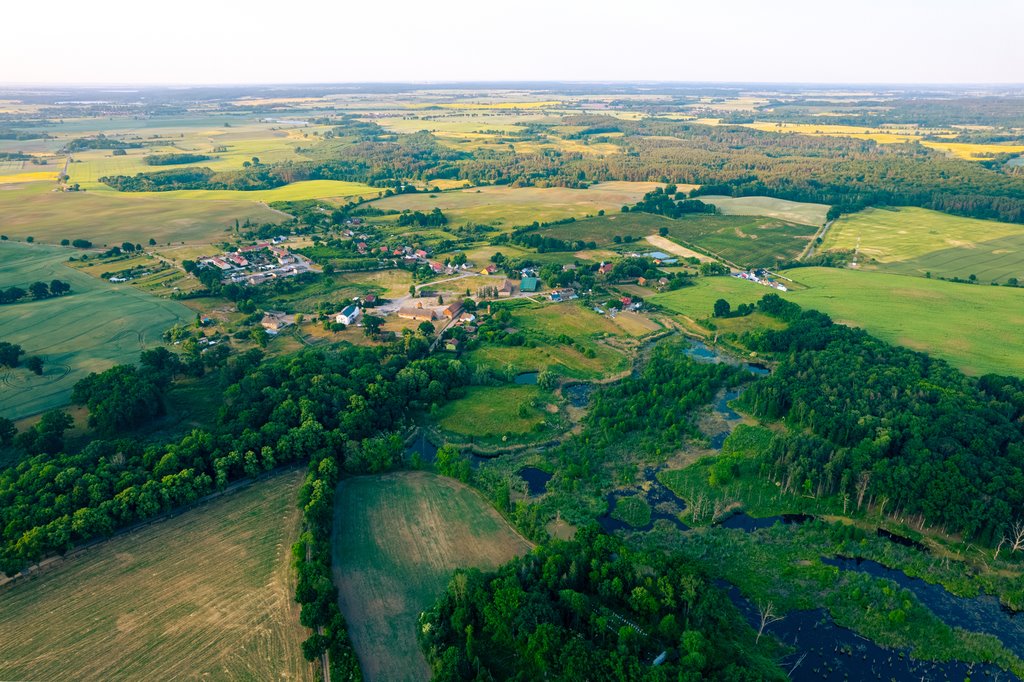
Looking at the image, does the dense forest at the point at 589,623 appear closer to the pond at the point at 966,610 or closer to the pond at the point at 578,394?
the pond at the point at 966,610

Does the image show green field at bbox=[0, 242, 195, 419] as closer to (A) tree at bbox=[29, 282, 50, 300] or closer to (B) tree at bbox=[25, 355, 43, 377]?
(B) tree at bbox=[25, 355, 43, 377]

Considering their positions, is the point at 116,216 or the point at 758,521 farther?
the point at 116,216

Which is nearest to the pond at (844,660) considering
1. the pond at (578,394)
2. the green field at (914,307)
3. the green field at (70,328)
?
the pond at (578,394)

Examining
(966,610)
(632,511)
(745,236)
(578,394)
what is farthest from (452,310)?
(745,236)

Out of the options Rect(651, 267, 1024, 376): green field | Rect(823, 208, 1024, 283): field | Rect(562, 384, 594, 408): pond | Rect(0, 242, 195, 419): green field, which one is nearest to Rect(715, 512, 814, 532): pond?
Rect(562, 384, 594, 408): pond

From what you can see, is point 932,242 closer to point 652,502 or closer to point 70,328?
point 652,502

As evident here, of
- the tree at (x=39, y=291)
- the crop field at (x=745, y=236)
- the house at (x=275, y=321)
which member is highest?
the crop field at (x=745, y=236)
